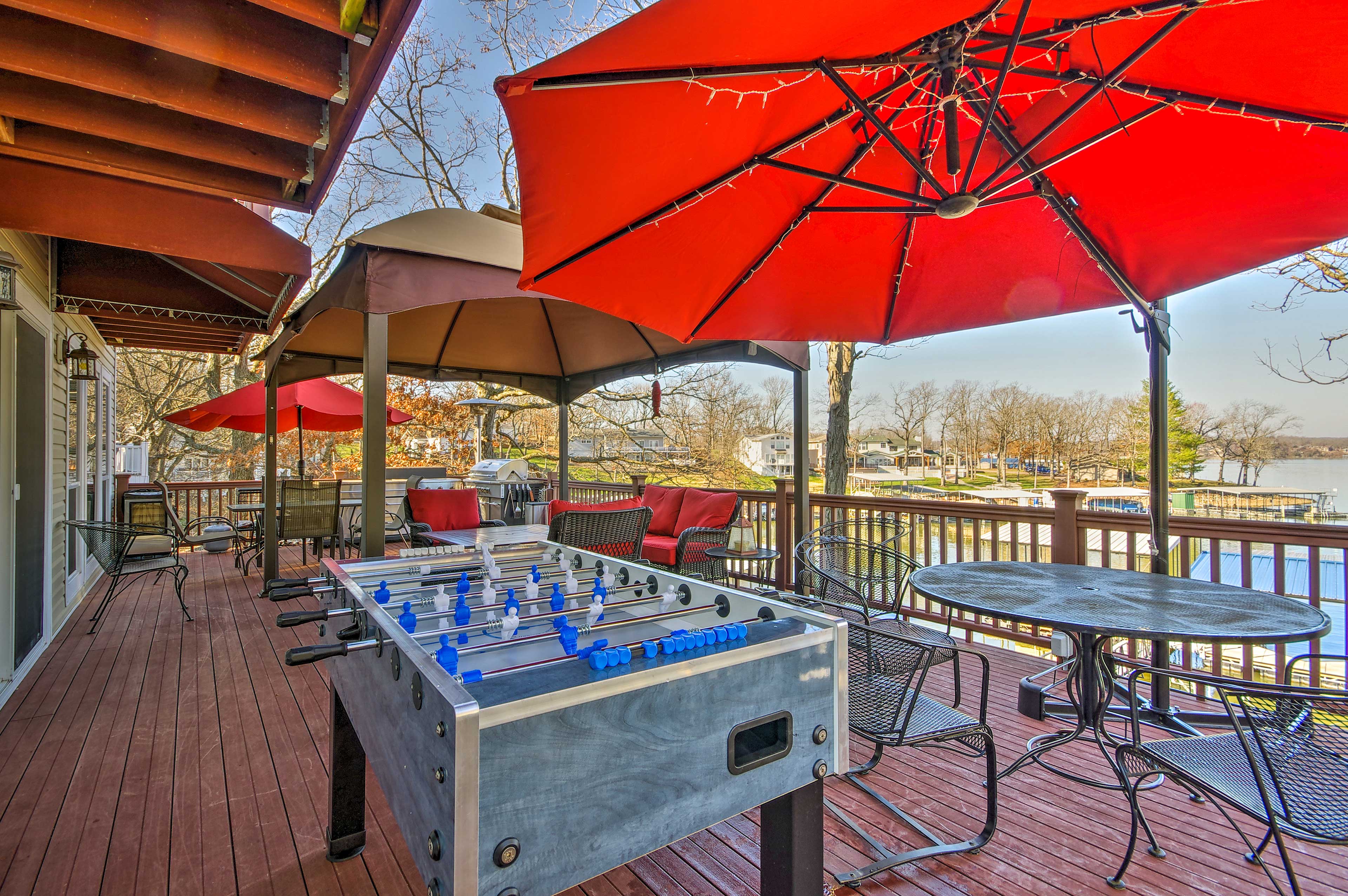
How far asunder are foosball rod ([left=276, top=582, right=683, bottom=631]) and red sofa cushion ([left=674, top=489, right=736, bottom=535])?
10.1 feet

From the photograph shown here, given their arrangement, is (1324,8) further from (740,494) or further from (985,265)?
(740,494)

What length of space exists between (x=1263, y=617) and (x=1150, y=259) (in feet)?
4.54

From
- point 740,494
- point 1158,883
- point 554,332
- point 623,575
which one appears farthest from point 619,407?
point 1158,883

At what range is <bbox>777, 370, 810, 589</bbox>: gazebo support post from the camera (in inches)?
196

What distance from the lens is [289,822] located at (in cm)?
210

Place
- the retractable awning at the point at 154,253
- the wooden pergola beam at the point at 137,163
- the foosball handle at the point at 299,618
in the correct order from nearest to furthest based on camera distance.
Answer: the foosball handle at the point at 299,618 < the wooden pergola beam at the point at 137,163 < the retractable awning at the point at 154,253

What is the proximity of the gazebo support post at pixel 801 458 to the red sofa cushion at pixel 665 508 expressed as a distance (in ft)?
3.56

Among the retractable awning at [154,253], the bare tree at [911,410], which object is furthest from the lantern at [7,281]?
the bare tree at [911,410]

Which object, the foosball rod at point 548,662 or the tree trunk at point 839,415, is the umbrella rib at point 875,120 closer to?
the foosball rod at point 548,662

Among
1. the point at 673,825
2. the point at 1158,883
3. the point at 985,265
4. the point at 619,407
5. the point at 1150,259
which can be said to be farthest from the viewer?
the point at 619,407

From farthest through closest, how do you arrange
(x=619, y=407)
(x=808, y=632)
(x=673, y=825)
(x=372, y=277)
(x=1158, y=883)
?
1. (x=619, y=407)
2. (x=372, y=277)
3. (x=1158, y=883)
4. (x=808, y=632)
5. (x=673, y=825)

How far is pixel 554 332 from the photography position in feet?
21.8

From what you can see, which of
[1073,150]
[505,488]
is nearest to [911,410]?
[505,488]

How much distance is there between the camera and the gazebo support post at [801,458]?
4984 mm
